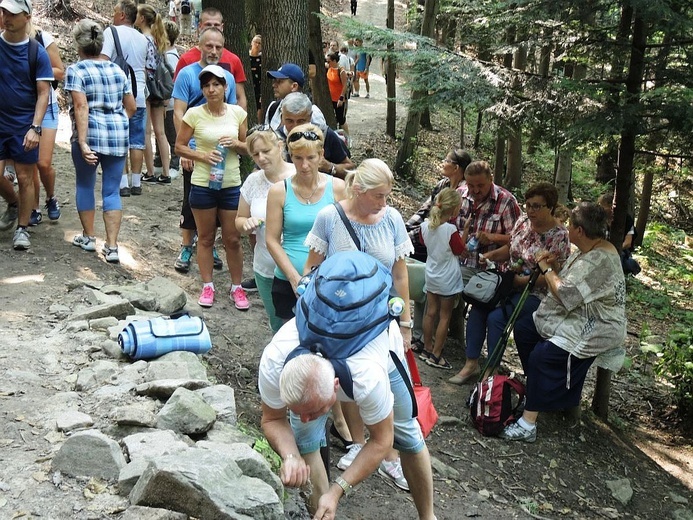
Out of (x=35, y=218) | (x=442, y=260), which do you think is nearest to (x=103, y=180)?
(x=35, y=218)

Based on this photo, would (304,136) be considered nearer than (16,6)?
Yes

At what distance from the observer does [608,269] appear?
18.4 ft

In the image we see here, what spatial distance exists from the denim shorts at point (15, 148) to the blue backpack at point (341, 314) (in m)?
4.44

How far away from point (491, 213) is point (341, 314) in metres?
3.94

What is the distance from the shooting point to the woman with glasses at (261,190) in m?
5.04

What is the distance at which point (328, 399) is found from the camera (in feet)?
9.69

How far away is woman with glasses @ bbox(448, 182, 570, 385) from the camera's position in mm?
6082

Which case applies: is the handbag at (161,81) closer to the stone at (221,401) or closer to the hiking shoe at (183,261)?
the hiking shoe at (183,261)

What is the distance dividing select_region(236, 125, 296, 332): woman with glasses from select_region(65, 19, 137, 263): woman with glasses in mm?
1965

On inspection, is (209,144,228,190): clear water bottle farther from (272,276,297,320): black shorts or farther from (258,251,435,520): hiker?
(258,251,435,520): hiker

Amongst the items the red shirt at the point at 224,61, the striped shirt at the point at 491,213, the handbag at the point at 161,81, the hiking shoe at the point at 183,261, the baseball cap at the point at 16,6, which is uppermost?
the baseball cap at the point at 16,6

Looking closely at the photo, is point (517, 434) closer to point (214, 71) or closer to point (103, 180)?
point (214, 71)

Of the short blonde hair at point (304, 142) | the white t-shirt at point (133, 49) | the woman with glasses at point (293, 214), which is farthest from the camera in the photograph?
the white t-shirt at point (133, 49)

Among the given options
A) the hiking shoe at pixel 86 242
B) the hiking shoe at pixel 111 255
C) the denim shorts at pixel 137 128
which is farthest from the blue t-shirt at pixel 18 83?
the denim shorts at pixel 137 128
